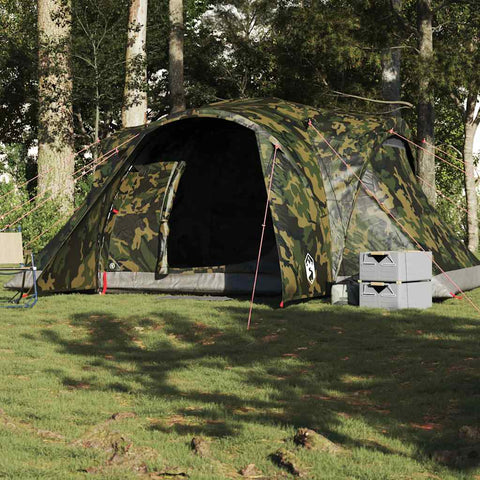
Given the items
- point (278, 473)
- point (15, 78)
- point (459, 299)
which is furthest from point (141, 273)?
point (15, 78)

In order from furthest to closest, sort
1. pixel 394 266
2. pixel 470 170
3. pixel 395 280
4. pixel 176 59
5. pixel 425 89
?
pixel 470 170 < pixel 176 59 < pixel 425 89 < pixel 395 280 < pixel 394 266

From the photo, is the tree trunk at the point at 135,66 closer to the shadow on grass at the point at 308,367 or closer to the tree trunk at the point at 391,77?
the tree trunk at the point at 391,77

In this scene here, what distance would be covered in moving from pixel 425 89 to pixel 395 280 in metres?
8.70

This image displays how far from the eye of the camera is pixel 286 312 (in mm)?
9641

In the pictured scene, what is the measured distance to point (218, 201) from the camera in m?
12.7

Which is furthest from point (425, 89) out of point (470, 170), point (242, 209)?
point (470, 170)

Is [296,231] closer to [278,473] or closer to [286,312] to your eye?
[286,312]

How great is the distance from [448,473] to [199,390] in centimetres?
235

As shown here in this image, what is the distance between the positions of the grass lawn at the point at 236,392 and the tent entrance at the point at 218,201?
2.80 meters

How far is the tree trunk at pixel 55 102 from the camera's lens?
62.2 ft

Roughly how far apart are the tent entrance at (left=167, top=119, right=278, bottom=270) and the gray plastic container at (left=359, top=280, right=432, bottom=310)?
284cm

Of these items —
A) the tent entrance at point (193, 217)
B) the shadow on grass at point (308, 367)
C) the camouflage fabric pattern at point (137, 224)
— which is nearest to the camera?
the shadow on grass at point (308, 367)

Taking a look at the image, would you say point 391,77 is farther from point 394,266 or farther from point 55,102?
point 394,266

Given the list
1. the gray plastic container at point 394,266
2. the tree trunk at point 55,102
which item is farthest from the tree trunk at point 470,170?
the gray plastic container at point 394,266
